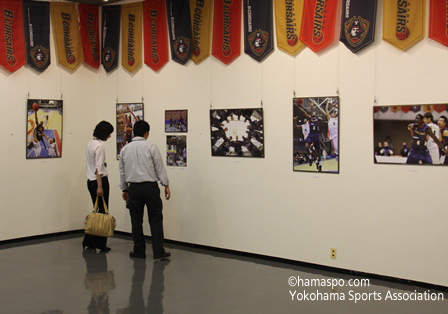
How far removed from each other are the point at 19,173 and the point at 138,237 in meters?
2.28

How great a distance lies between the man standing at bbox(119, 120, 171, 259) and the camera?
6.42 meters

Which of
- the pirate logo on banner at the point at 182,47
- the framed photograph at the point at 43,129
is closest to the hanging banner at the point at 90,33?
the framed photograph at the point at 43,129

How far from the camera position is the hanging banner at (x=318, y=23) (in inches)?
231

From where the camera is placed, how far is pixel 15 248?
7242mm

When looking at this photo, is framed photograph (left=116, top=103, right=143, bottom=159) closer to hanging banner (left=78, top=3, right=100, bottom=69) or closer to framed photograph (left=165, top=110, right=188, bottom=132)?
framed photograph (left=165, top=110, right=188, bottom=132)

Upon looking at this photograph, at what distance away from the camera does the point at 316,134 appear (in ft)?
19.8

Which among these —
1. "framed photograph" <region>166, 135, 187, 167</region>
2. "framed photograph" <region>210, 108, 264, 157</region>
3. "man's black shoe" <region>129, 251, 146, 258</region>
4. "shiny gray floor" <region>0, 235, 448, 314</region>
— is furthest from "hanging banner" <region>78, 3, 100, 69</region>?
"man's black shoe" <region>129, 251, 146, 258</region>

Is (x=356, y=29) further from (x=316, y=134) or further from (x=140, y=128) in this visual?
(x=140, y=128)

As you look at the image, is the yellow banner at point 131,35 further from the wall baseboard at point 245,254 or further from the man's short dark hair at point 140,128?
the wall baseboard at point 245,254

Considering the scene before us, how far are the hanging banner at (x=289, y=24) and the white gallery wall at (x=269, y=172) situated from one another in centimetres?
17

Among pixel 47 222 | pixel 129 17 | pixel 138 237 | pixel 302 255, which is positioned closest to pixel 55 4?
pixel 129 17

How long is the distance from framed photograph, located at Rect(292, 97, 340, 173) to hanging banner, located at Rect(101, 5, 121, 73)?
341 centimetres

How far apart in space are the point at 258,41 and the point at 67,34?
10.9 feet

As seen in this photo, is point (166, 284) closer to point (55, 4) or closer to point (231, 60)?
point (231, 60)
